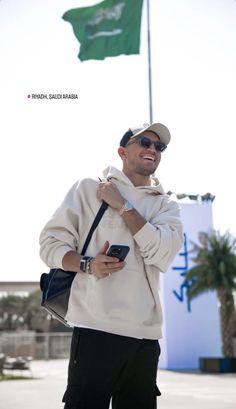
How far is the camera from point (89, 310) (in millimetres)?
2096

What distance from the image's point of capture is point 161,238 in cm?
217

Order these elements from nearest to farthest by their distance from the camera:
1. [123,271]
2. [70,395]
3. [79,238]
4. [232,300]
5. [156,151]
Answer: [70,395]
[123,271]
[79,238]
[156,151]
[232,300]

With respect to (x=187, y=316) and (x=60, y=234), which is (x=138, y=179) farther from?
(x=187, y=316)

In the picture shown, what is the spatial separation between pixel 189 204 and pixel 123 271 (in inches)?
825

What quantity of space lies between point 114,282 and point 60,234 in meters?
0.31

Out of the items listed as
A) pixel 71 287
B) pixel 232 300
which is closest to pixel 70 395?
pixel 71 287

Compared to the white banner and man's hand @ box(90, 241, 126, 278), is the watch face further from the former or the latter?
the white banner

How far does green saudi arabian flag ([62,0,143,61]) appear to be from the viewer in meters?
12.1

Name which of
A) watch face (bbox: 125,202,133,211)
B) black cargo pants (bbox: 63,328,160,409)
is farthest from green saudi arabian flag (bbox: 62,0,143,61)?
black cargo pants (bbox: 63,328,160,409)

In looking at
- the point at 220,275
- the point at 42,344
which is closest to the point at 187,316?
the point at 220,275

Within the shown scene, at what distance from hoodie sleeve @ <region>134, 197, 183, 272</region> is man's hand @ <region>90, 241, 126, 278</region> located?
13 cm

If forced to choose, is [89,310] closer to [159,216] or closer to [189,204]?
[159,216]

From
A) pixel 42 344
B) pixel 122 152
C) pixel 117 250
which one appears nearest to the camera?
pixel 117 250

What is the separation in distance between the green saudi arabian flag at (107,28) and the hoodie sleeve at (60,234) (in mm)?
10106
